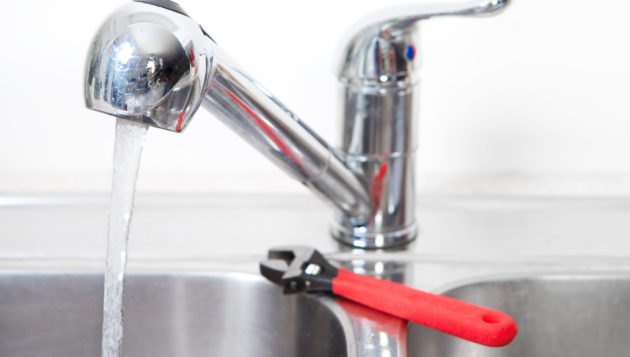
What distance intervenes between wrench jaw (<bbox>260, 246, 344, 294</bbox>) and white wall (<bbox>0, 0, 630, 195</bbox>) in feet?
0.67

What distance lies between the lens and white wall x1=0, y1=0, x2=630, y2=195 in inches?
32.8

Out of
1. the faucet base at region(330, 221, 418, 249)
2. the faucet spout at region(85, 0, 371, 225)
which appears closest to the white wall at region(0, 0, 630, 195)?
the faucet base at region(330, 221, 418, 249)

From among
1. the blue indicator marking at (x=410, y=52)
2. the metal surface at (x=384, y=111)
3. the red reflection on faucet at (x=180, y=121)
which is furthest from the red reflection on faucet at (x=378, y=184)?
the red reflection on faucet at (x=180, y=121)

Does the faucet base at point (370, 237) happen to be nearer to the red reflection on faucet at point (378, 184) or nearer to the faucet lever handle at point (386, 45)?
the red reflection on faucet at point (378, 184)

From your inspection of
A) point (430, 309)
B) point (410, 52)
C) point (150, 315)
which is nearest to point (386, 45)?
point (410, 52)

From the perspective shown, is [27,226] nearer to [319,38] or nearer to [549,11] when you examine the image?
[319,38]

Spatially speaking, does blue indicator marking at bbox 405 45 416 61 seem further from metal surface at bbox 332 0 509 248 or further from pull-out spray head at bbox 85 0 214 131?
pull-out spray head at bbox 85 0 214 131

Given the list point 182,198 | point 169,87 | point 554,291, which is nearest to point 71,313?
point 182,198

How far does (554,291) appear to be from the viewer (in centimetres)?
70

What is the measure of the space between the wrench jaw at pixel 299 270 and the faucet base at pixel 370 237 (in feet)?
0.21

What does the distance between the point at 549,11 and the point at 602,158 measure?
0.19 metres

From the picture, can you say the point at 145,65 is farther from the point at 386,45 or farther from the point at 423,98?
the point at 423,98

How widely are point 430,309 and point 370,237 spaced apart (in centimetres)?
15

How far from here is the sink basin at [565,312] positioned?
700 millimetres
